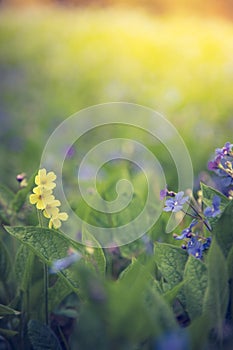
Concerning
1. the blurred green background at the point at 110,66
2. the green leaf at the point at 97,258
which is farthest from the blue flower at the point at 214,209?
the blurred green background at the point at 110,66

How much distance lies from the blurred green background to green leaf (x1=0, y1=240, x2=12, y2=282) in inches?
62.7

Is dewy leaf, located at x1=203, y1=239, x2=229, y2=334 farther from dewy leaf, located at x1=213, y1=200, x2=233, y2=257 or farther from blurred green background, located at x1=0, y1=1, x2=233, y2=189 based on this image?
blurred green background, located at x1=0, y1=1, x2=233, y2=189

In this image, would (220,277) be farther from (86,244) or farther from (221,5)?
(221,5)

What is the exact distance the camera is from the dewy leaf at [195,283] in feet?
3.41

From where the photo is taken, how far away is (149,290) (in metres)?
0.90

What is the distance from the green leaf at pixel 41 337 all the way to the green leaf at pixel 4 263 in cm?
30

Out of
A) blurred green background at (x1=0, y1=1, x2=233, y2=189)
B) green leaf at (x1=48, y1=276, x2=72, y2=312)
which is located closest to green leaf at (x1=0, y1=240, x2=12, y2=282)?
green leaf at (x1=48, y1=276, x2=72, y2=312)

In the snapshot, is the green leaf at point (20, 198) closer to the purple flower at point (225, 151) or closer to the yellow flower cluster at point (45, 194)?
the yellow flower cluster at point (45, 194)

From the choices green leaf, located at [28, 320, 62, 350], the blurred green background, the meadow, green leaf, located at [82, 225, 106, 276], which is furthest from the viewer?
the blurred green background

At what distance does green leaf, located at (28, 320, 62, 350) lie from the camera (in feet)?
Answer: 3.48

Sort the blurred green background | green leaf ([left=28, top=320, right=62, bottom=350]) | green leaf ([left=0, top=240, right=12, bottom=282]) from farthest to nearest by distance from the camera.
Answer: the blurred green background < green leaf ([left=0, top=240, right=12, bottom=282]) < green leaf ([left=28, top=320, right=62, bottom=350])

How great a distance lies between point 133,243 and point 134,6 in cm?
447

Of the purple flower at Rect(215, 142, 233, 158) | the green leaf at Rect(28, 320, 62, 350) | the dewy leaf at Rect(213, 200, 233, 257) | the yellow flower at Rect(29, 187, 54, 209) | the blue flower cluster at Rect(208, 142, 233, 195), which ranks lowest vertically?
the green leaf at Rect(28, 320, 62, 350)

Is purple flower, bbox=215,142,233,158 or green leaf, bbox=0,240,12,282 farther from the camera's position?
green leaf, bbox=0,240,12,282
